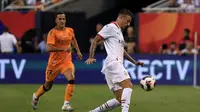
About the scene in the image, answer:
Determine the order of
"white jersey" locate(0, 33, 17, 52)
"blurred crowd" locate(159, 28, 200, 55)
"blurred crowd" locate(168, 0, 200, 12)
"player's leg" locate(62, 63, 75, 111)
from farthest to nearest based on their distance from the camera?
1. "blurred crowd" locate(168, 0, 200, 12)
2. "blurred crowd" locate(159, 28, 200, 55)
3. "white jersey" locate(0, 33, 17, 52)
4. "player's leg" locate(62, 63, 75, 111)

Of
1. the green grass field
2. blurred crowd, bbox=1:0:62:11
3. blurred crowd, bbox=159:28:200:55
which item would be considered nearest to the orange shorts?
the green grass field

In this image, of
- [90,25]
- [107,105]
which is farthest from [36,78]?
[107,105]

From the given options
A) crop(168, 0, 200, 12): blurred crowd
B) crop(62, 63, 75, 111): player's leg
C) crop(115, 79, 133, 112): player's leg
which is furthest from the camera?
crop(168, 0, 200, 12): blurred crowd

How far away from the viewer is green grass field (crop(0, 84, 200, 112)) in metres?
14.2

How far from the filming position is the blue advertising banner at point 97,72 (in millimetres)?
21562

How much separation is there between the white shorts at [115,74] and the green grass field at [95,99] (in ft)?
8.18

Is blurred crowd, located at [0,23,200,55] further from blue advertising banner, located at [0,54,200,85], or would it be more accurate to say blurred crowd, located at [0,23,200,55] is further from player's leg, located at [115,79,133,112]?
player's leg, located at [115,79,133,112]

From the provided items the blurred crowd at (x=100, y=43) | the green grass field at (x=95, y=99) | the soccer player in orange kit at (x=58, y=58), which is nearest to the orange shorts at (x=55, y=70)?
the soccer player in orange kit at (x=58, y=58)

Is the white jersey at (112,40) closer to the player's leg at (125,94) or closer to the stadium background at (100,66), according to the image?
the player's leg at (125,94)

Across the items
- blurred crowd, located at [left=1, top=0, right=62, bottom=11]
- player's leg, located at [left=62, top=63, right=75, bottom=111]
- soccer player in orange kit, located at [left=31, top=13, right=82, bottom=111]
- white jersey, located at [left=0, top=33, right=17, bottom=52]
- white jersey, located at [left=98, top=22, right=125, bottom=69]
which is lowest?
white jersey, located at [left=0, top=33, right=17, bottom=52]

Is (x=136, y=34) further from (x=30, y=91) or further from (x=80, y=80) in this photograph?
(x=30, y=91)

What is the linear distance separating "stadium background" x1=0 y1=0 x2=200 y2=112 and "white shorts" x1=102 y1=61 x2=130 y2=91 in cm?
277

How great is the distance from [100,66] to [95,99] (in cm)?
550

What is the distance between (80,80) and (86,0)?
A: 753cm
